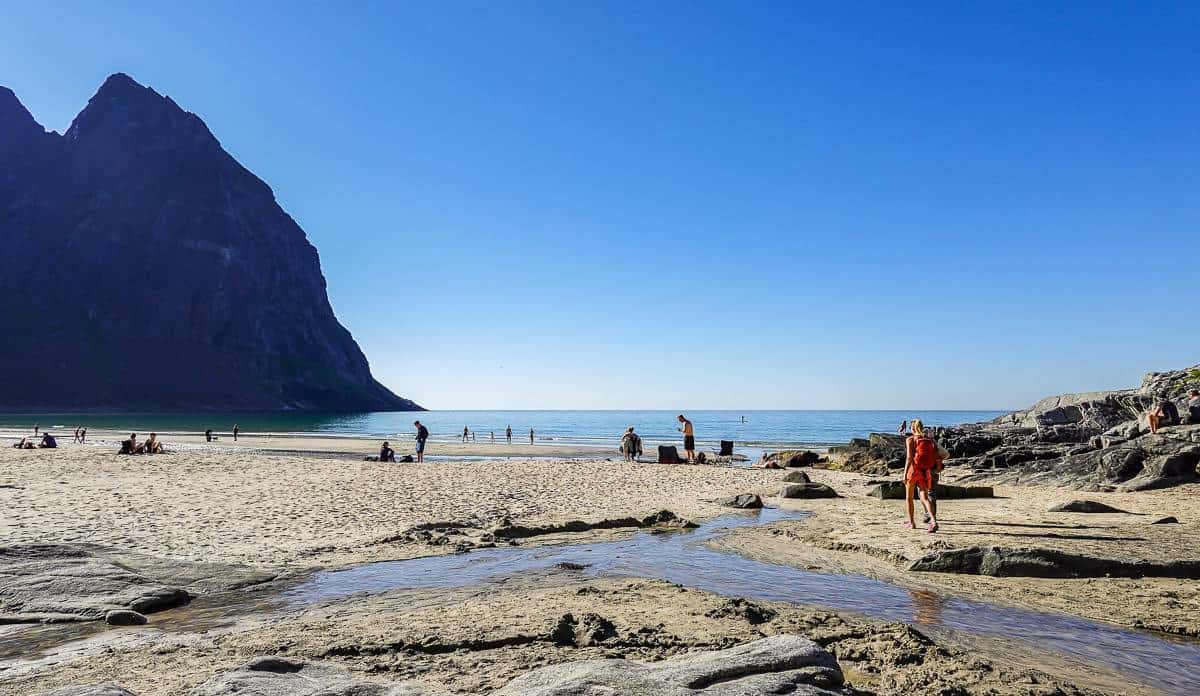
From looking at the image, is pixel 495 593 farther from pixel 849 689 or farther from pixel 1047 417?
pixel 1047 417

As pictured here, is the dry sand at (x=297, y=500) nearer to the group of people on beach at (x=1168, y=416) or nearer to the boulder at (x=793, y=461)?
the boulder at (x=793, y=461)

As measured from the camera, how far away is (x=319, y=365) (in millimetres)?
A: 163625

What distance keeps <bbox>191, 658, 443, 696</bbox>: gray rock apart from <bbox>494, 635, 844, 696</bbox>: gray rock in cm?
73

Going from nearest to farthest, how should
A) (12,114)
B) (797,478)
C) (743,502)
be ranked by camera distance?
1. (743,502)
2. (797,478)
3. (12,114)

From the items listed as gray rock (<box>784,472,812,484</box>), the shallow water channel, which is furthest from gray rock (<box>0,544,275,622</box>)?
gray rock (<box>784,472,812,484</box>)

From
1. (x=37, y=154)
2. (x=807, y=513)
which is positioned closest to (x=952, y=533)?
(x=807, y=513)

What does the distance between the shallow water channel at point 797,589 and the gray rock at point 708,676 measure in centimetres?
274

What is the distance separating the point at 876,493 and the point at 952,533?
22.5 ft

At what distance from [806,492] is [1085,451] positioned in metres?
12.2

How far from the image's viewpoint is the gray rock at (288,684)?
3.92 metres

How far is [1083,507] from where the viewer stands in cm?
1309

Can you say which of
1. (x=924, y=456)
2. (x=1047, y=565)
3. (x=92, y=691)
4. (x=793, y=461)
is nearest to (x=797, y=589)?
(x=1047, y=565)

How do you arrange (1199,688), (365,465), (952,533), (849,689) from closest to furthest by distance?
(849,689)
(1199,688)
(952,533)
(365,465)

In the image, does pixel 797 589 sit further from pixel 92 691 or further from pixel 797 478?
pixel 797 478
